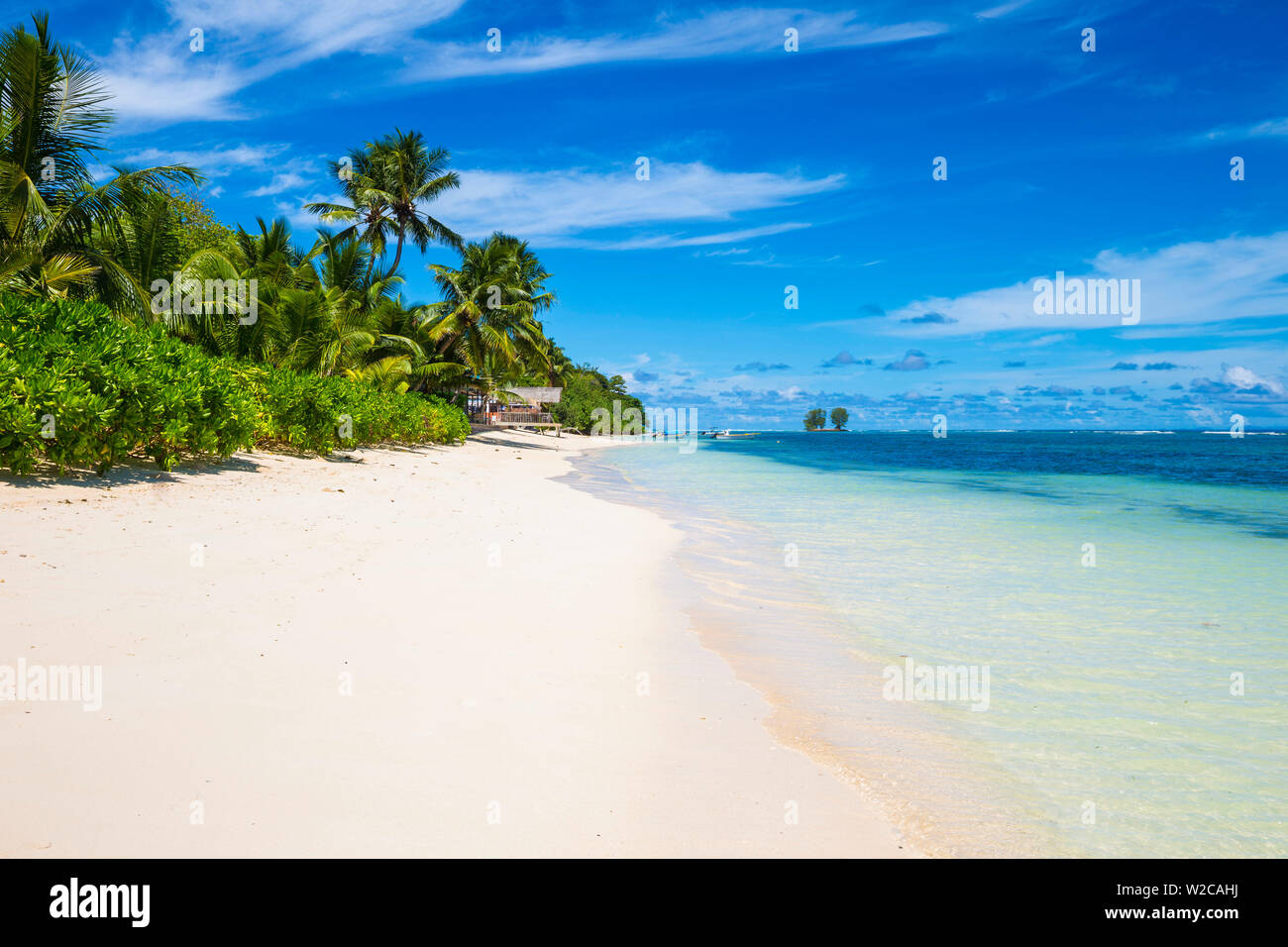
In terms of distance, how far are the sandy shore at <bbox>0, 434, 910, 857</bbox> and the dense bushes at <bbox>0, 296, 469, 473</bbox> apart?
66 cm

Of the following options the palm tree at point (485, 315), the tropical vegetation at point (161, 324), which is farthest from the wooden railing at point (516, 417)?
the tropical vegetation at point (161, 324)

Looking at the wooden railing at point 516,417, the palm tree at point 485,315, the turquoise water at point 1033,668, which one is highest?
the palm tree at point 485,315

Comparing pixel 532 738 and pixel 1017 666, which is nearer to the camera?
pixel 532 738

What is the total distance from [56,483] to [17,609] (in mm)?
4439

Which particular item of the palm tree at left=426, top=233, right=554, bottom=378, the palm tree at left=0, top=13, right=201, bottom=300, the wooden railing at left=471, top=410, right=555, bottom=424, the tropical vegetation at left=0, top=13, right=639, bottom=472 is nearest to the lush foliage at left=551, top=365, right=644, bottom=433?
the wooden railing at left=471, top=410, right=555, bottom=424

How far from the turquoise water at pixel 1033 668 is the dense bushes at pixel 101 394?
7322 mm

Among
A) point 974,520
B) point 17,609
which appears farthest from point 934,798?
point 974,520

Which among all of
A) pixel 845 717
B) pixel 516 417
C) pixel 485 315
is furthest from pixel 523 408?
pixel 845 717

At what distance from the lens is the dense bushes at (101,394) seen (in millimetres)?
7672

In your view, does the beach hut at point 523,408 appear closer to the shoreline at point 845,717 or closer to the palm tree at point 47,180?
the palm tree at point 47,180

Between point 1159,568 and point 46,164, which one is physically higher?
point 46,164

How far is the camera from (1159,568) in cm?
1042
